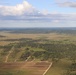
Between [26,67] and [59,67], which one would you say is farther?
[26,67]

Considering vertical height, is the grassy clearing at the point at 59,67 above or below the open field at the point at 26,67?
below

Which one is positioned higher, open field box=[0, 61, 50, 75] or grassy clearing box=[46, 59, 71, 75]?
open field box=[0, 61, 50, 75]

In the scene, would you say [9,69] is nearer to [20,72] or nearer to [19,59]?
[20,72]

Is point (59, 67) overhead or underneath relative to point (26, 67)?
underneath

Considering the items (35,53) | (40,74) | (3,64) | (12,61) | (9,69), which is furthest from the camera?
(35,53)

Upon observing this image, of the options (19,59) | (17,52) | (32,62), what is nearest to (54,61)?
(32,62)

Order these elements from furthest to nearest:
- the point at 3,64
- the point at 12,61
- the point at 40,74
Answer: the point at 12,61 → the point at 3,64 → the point at 40,74

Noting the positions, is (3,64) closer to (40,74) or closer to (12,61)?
(12,61)

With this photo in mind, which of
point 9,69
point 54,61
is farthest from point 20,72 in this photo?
point 54,61

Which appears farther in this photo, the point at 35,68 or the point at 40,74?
the point at 35,68
